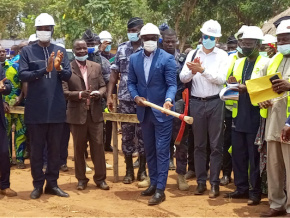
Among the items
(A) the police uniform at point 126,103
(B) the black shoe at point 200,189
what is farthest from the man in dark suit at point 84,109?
(B) the black shoe at point 200,189

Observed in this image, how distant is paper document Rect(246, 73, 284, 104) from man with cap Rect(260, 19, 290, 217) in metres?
0.09

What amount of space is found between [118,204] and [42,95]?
5.97 ft

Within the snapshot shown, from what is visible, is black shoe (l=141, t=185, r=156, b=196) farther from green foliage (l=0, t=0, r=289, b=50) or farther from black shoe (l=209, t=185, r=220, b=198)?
green foliage (l=0, t=0, r=289, b=50)

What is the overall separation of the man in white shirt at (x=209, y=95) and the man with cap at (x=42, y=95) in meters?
1.76

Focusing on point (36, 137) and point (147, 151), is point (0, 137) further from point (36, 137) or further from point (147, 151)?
point (147, 151)

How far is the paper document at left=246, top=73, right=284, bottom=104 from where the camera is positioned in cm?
608

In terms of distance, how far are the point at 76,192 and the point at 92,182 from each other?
2.39 feet

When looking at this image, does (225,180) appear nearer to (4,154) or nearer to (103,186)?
(103,186)

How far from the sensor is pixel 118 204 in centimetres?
699

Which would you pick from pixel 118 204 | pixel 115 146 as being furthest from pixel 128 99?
pixel 118 204

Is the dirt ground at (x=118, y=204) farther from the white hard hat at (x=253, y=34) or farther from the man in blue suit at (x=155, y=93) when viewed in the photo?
the white hard hat at (x=253, y=34)

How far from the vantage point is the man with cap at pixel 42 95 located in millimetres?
7098

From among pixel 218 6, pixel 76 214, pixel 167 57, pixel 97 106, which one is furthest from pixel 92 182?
pixel 218 6

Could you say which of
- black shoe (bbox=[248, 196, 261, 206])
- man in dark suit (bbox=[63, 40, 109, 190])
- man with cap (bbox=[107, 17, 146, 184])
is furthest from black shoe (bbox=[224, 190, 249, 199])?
man in dark suit (bbox=[63, 40, 109, 190])
